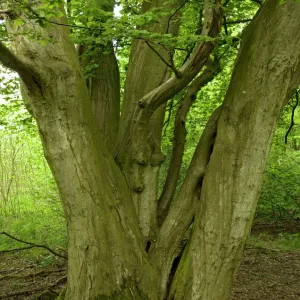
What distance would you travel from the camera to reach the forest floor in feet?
15.3

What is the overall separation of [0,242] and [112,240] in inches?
201

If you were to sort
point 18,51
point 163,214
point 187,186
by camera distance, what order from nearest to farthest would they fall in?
point 18,51
point 187,186
point 163,214

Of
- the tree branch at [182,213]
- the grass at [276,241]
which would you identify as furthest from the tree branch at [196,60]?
the grass at [276,241]

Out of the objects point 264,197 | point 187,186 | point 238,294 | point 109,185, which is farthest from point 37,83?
point 264,197

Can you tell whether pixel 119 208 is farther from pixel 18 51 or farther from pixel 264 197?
pixel 264 197

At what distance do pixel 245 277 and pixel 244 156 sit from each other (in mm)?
2881

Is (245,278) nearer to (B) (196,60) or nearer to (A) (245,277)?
(A) (245,277)

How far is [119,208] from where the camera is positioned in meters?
3.32

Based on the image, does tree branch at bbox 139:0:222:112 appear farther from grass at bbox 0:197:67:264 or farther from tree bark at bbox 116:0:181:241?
grass at bbox 0:197:67:264

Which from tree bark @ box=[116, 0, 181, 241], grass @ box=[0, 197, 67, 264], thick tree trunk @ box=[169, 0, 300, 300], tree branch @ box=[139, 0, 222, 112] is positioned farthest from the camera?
grass @ box=[0, 197, 67, 264]

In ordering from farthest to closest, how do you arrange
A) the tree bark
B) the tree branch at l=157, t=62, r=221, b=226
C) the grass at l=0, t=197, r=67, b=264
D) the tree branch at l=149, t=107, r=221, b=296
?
the grass at l=0, t=197, r=67, b=264 → the tree branch at l=157, t=62, r=221, b=226 → the tree bark → the tree branch at l=149, t=107, r=221, b=296

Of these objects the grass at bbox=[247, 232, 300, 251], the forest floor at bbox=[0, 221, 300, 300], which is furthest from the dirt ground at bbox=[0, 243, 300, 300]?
the grass at bbox=[247, 232, 300, 251]

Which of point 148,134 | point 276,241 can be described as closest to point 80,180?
point 148,134

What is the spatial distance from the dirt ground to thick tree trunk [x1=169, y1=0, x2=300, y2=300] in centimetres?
160
